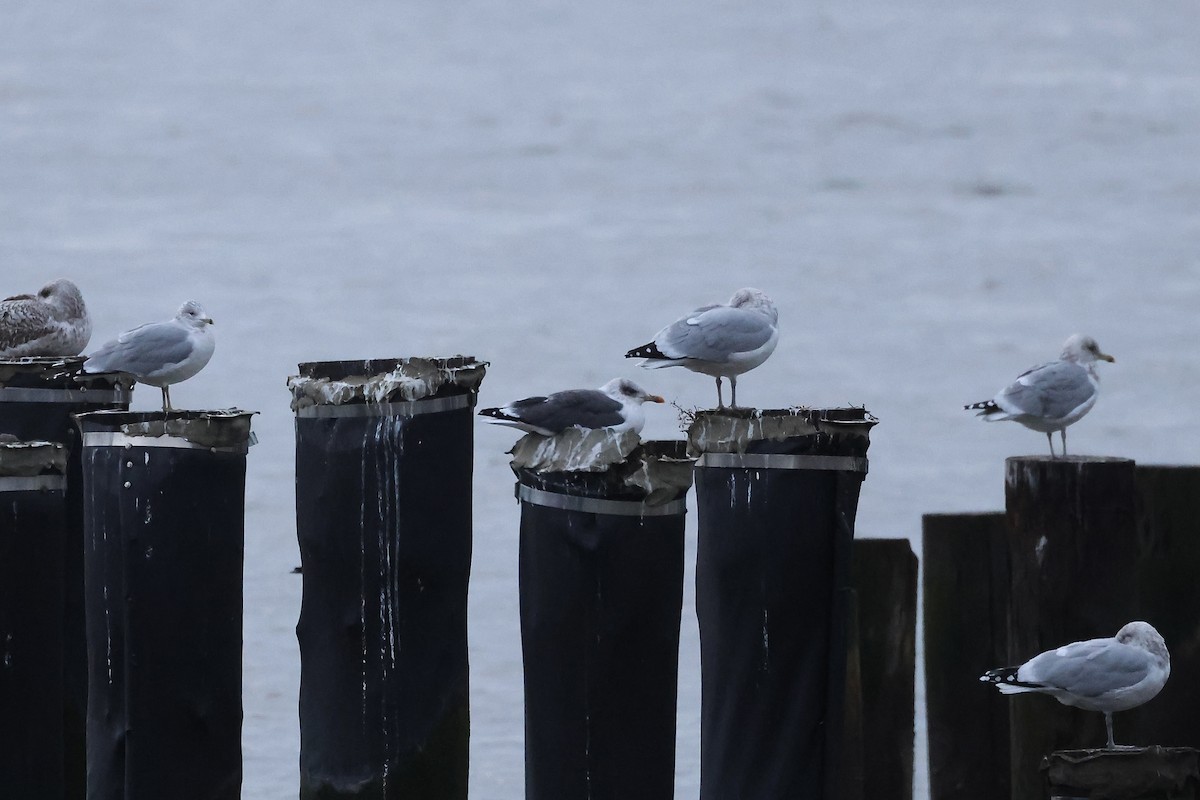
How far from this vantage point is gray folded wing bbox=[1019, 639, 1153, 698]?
5109 mm

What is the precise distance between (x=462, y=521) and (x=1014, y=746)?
6.29 ft

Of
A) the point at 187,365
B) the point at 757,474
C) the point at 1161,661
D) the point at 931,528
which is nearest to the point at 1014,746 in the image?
the point at 1161,661

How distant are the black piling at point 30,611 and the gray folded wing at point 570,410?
133cm

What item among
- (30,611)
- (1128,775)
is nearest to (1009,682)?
(1128,775)

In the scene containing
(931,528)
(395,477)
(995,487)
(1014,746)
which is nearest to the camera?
(395,477)

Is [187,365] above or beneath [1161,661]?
above

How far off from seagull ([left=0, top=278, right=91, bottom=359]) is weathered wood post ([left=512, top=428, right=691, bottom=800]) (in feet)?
11.0

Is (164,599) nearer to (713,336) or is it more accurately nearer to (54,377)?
(54,377)

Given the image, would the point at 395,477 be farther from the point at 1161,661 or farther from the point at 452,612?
the point at 1161,661

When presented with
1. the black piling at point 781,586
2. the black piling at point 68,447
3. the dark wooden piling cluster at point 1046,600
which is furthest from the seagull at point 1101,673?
the black piling at point 68,447

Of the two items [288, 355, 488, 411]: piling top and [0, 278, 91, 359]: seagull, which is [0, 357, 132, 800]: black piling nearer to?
[288, 355, 488, 411]: piling top

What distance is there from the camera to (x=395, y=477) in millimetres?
4887

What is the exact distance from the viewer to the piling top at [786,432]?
15.9ft

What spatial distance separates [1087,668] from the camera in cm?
511
